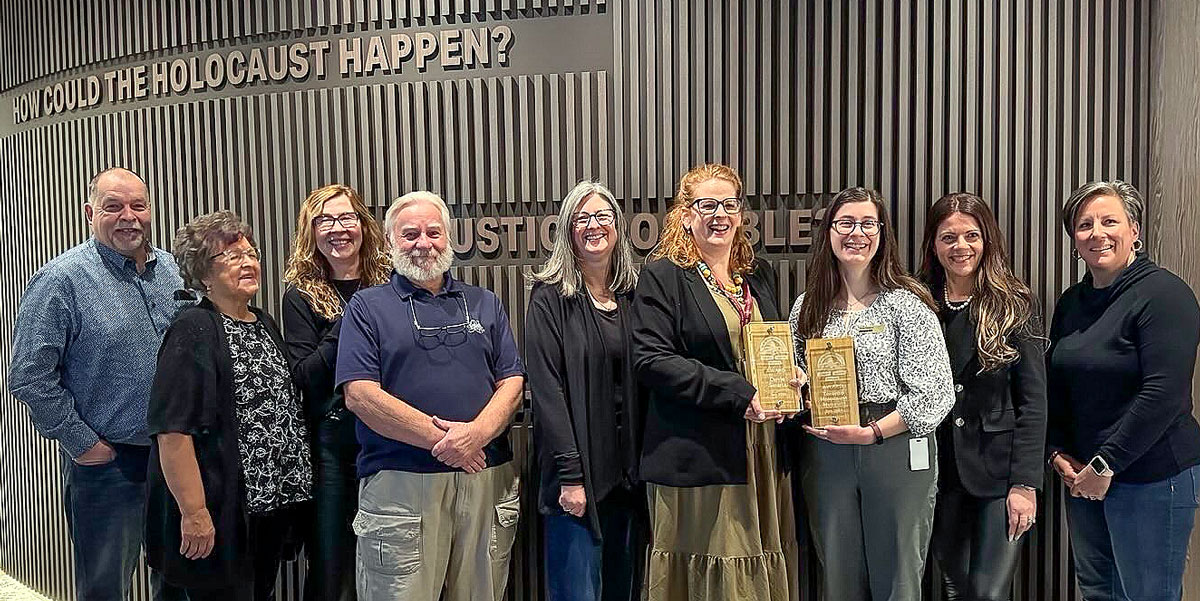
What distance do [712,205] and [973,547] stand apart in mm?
1643

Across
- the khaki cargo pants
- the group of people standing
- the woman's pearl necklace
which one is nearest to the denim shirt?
the group of people standing

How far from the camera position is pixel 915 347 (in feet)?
10.2

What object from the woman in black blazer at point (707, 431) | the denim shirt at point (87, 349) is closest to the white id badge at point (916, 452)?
the woman in black blazer at point (707, 431)

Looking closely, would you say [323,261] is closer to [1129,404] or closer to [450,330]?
[450,330]

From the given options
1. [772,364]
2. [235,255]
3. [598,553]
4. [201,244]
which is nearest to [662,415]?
[772,364]

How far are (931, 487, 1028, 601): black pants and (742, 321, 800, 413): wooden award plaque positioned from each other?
796 millimetres

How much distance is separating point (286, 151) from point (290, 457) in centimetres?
175

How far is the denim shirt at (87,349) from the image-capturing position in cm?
345

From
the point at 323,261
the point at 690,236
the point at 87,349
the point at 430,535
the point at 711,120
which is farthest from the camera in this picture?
the point at 711,120

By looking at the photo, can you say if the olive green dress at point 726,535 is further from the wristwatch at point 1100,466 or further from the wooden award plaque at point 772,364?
the wristwatch at point 1100,466

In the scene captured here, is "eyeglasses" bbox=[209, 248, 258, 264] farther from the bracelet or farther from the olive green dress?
the bracelet

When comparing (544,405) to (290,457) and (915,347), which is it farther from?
(915,347)

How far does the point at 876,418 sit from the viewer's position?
A: 316cm

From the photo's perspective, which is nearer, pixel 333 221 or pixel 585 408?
pixel 585 408
